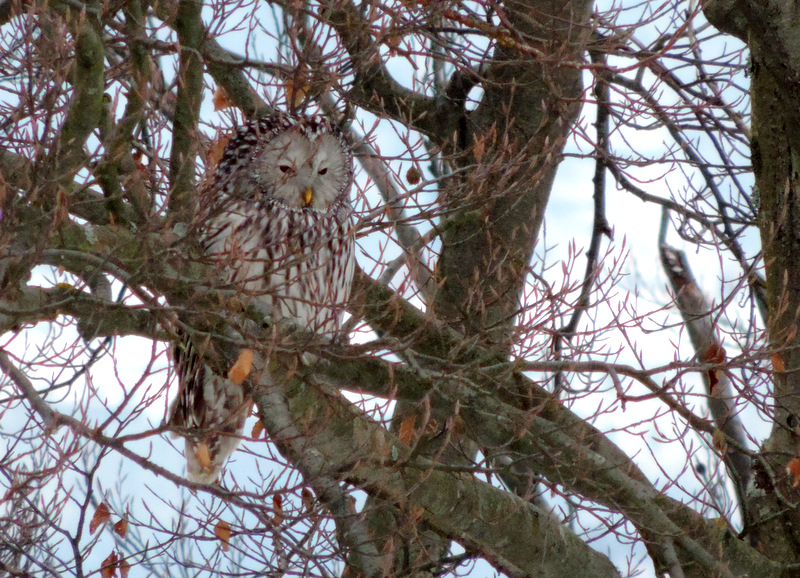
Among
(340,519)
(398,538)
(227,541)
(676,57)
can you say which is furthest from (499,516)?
(676,57)

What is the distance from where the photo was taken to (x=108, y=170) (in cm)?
323

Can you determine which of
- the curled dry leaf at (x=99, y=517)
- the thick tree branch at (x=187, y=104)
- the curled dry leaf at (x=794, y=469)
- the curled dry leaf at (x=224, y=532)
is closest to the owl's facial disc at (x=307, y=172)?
the thick tree branch at (x=187, y=104)

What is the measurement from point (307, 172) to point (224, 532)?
186cm

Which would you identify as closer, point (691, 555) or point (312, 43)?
point (312, 43)

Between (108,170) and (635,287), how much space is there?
1.96 meters

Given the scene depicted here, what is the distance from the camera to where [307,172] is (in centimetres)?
463

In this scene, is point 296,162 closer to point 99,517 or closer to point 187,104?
point 187,104

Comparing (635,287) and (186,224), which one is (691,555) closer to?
(635,287)

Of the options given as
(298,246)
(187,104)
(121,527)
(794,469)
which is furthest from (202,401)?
(794,469)

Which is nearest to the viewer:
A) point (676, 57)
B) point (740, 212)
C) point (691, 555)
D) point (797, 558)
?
point (691, 555)

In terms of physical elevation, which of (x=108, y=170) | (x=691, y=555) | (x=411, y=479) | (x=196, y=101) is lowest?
(x=691, y=555)

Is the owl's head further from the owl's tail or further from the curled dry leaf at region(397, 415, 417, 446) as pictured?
the curled dry leaf at region(397, 415, 417, 446)

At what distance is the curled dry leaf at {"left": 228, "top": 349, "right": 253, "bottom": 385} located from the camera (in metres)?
2.78

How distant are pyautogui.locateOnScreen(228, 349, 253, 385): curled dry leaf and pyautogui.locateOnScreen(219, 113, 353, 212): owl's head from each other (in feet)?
4.82
